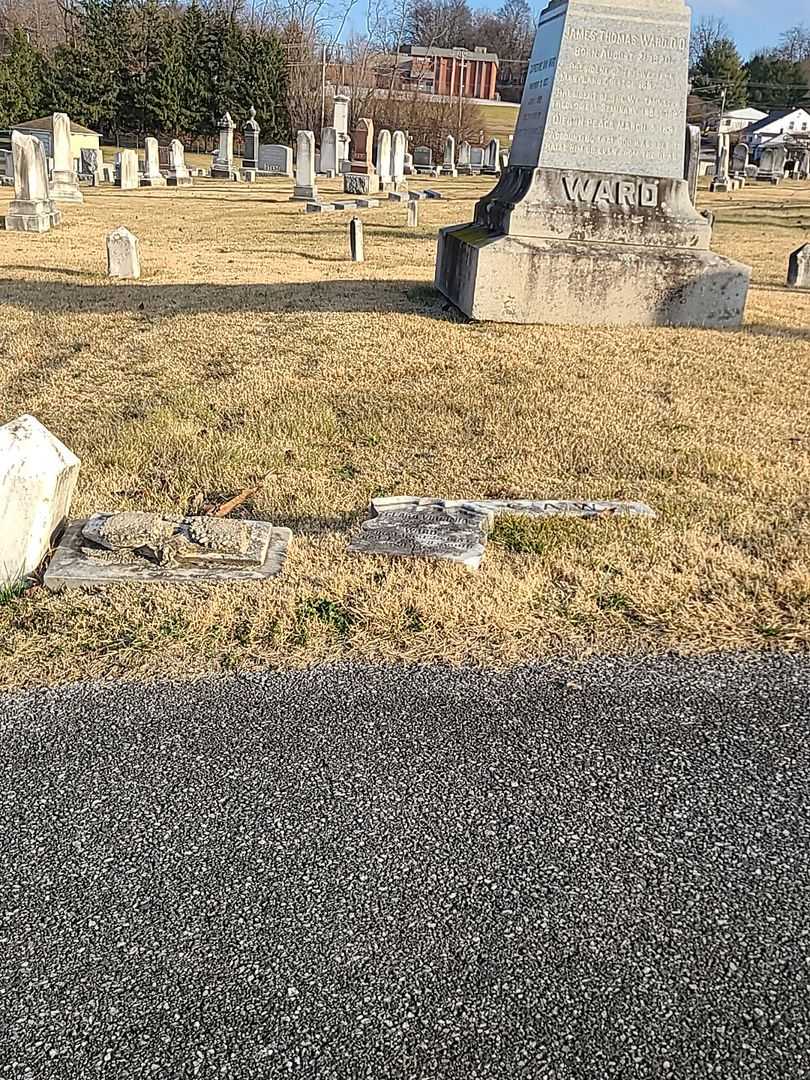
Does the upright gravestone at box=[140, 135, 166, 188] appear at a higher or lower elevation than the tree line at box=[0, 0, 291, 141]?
→ lower

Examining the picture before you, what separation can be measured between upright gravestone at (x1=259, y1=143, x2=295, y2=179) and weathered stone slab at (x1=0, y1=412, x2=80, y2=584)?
39662 mm

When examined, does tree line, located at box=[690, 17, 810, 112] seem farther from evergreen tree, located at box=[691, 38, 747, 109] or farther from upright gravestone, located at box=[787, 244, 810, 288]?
upright gravestone, located at box=[787, 244, 810, 288]

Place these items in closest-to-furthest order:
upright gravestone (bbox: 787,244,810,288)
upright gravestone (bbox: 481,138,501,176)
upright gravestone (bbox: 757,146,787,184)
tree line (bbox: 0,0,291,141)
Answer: upright gravestone (bbox: 787,244,810,288), upright gravestone (bbox: 481,138,501,176), upright gravestone (bbox: 757,146,787,184), tree line (bbox: 0,0,291,141)

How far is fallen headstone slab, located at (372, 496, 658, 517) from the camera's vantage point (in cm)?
426

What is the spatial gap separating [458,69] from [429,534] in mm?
102744

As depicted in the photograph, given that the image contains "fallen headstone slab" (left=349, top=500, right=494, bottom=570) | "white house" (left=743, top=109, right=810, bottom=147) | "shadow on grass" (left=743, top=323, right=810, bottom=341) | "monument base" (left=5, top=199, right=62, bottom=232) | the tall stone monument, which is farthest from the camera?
"white house" (left=743, top=109, right=810, bottom=147)

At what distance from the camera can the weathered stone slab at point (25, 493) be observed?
11.5ft

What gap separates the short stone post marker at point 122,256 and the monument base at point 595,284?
499cm

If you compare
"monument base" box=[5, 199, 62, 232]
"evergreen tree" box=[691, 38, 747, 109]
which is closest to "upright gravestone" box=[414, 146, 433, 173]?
"monument base" box=[5, 199, 62, 232]

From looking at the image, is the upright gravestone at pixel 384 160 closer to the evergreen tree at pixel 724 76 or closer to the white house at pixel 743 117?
the white house at pixel 743 117

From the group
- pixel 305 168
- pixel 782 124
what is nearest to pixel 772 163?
pixel 782 124

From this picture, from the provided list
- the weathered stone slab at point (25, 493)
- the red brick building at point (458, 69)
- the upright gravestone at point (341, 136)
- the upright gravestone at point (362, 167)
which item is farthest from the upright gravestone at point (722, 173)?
the red brick building at point (458, 69)

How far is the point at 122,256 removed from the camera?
11.4 m

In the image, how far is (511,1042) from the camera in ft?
5.59
